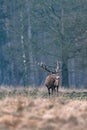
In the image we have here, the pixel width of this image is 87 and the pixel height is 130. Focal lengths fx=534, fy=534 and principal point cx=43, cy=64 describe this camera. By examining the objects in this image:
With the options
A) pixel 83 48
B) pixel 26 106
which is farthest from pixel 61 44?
pixel 26 106

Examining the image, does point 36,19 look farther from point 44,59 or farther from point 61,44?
point 44,59

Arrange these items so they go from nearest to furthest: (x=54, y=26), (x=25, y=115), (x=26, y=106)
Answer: (x=25, y=115) → (x=26, y=106) → (x=54, y=26)

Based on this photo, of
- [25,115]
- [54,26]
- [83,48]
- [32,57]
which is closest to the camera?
[25,115]

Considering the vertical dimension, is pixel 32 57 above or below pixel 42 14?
below

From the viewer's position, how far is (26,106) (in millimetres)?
12250

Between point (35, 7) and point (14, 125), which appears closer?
point (14, 125)

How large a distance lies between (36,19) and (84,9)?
153 inches

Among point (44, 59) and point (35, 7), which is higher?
point (35, 7)

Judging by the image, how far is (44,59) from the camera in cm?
4466

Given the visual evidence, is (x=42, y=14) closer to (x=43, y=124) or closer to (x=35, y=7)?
(x=35, y=7)

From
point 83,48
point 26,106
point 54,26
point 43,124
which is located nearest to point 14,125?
point 43,124

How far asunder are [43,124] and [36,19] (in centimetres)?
2822

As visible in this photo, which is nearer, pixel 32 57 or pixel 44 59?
pixel 32 57

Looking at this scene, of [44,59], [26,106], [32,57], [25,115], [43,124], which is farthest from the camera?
[44,59]
